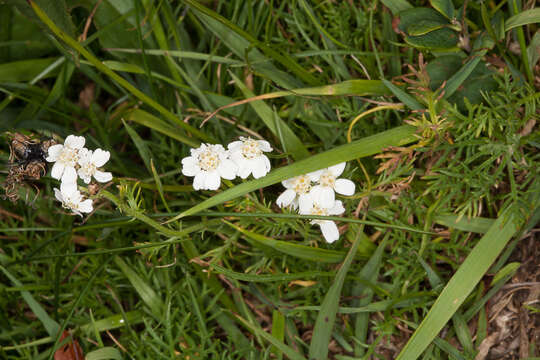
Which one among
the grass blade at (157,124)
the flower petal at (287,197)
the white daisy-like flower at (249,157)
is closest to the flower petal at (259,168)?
the white daisy-like flower at (249,157)

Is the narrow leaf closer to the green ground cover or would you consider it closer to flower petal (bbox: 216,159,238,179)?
the green ground cover

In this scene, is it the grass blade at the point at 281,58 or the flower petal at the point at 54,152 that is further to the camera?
the grass blade at the point at 281,58

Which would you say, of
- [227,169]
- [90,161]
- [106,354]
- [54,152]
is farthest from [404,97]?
[106,354]

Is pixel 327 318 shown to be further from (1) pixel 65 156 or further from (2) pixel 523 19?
(2) pixel 523 19

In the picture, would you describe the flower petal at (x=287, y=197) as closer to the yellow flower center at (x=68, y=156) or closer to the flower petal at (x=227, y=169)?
the flower petal at (x=227, y=169)

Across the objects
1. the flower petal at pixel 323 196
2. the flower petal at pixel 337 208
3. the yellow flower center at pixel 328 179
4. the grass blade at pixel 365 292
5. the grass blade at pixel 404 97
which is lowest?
the grass blade at pixel 365 292

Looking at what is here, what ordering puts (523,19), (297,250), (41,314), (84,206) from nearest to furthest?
(84,206), (523,19), (297,250), (41,314)
